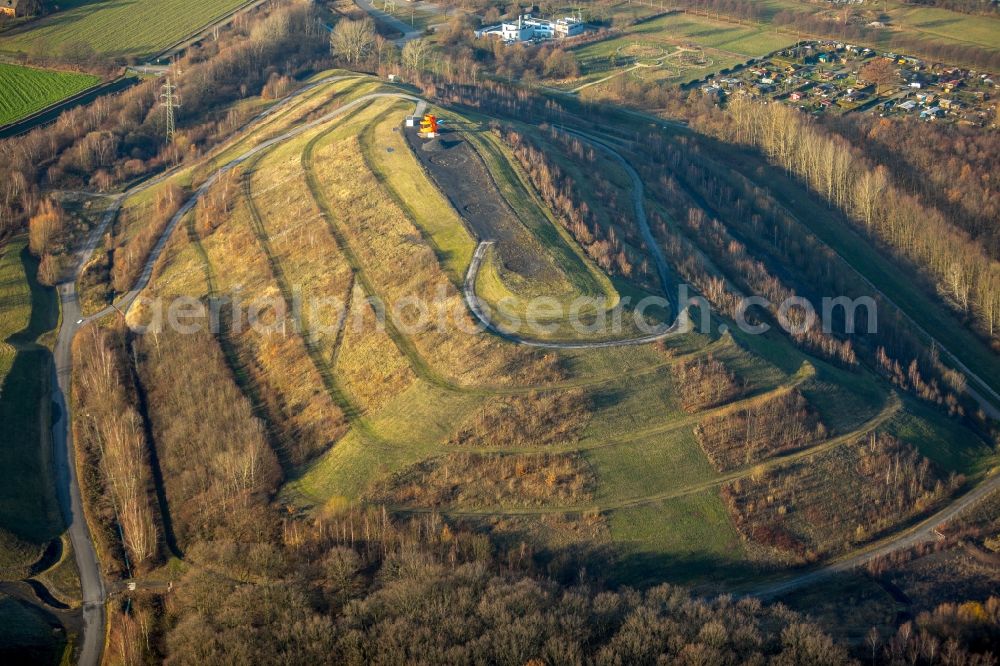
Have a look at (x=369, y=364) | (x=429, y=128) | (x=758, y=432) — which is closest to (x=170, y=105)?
(x=429, y=128)

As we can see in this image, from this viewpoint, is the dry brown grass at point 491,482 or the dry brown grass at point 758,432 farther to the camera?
the dry brown grass at point 758,432

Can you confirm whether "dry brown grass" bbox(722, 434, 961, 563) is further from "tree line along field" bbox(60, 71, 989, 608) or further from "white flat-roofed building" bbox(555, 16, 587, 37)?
"white flat-roofed building" bbox(555, 16, 587, 37)

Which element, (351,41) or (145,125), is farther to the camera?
(351,41)

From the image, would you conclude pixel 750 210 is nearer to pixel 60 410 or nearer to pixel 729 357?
pixel 729 357

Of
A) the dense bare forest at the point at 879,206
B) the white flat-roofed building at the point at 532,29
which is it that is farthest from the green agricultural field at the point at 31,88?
the dense bare forest at the point at 879,206

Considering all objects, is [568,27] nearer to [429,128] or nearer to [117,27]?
[117,27]

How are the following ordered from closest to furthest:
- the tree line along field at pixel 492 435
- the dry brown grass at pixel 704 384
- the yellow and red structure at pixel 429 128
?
the tree line along field at pixel 492 435 < the dry brown grass at pixel 704 384 < the yellow and red structure at pixel 429 128

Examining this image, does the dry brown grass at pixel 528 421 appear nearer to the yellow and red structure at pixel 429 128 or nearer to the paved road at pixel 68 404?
the paved road at pixel 68 404
